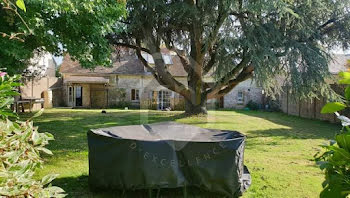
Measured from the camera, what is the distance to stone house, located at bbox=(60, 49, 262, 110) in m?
22.6

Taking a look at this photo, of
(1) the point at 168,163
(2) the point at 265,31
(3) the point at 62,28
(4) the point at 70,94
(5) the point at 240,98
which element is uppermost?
(2) the point at 265,31

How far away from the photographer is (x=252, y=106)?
75.6 feet

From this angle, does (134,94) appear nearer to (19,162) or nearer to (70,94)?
(70,94)

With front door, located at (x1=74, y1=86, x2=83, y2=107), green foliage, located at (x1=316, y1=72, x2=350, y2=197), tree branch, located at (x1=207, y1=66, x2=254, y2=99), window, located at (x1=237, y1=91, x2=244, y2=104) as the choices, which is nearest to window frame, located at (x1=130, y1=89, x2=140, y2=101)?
front door, located at (x1=74, y1=86, x2=83, y2=107)

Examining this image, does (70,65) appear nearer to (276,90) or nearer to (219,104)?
(219,104)

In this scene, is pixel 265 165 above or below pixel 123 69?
below

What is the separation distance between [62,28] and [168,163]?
4.16 m

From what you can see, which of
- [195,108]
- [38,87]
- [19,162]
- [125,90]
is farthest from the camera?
[125,90]

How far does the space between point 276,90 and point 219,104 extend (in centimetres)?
1126

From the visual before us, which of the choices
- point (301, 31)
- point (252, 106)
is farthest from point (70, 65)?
point (301, 31)

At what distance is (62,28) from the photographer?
587cm

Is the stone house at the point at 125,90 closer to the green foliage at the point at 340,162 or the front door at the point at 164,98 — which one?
the front door at the point at 164,98

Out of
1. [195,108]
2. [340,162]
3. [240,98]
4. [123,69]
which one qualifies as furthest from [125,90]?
[340,162]

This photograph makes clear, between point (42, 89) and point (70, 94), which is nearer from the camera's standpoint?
point (42, 89)
